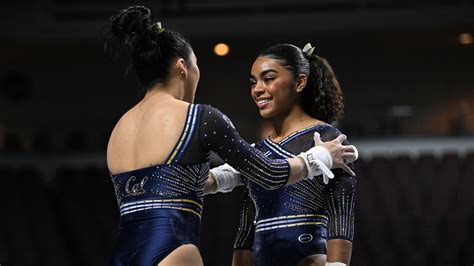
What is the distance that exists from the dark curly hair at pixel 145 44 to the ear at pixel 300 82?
42 cm

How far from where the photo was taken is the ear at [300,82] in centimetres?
261

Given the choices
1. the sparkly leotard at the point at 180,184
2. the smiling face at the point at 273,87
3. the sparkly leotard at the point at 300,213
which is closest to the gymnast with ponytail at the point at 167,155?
the sparkly leotard at the point at 180,184

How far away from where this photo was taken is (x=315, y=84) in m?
2.68

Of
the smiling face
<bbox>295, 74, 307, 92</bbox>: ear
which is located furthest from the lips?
<bbox>295, 74, 307, 92</bbox>: ear

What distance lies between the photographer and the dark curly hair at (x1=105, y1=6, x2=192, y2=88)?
2.38 m

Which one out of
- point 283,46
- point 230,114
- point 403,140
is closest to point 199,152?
point 283,46

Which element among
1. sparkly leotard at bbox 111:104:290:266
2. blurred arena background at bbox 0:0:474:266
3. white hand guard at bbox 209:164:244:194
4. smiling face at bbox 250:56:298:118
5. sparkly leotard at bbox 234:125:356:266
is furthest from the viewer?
blurred arena background at bbox 0:0:474:266

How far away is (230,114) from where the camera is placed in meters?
9.85

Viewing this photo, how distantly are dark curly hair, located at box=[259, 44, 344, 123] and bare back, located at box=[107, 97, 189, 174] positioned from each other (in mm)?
479

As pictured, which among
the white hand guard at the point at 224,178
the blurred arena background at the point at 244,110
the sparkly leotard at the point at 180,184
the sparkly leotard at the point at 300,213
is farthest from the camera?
the blurred arena background at the point at 244,110

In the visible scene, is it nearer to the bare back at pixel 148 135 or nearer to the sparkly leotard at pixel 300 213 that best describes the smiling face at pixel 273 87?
the sparkly leotard at pixel 300 213

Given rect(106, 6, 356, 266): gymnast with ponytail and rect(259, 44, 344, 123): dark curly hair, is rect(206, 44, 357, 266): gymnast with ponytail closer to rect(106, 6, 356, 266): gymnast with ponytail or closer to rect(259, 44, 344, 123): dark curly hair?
rect(259, 44, 344, 123): dark curly hair

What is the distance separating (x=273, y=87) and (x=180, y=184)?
0.54 metres

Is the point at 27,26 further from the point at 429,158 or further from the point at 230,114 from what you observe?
the point at 429,158
